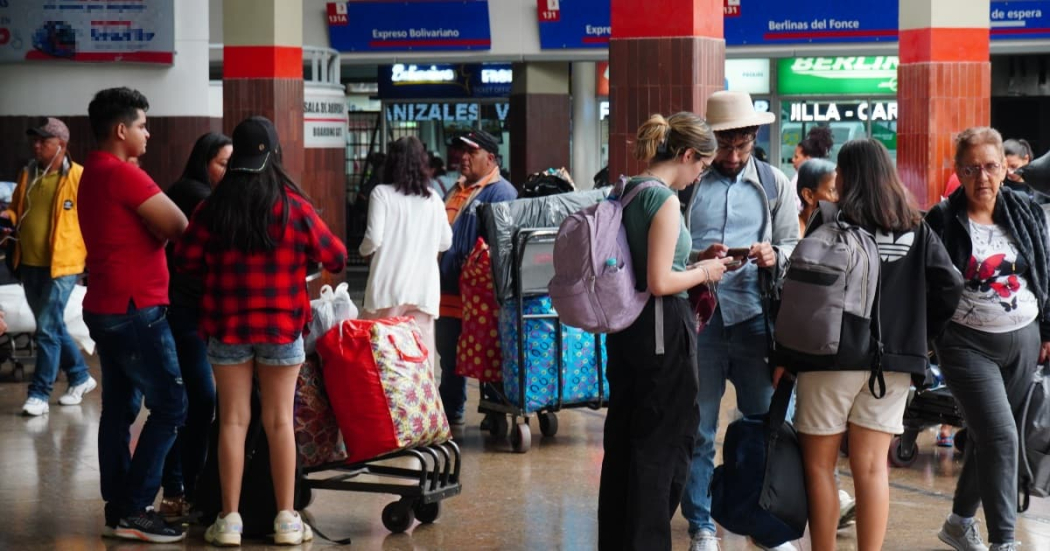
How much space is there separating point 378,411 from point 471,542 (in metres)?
0.68

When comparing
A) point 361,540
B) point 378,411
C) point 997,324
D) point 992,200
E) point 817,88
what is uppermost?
point 817,88

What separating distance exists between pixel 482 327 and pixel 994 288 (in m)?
3.22

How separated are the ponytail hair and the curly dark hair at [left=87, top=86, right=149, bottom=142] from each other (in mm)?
2214

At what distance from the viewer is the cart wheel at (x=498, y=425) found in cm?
851

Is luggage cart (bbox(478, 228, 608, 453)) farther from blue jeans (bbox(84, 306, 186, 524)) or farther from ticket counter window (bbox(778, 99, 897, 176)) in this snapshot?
ticket counter window (bbox(778, 99, 897, 176))

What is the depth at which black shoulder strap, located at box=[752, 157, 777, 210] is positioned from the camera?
6.02m

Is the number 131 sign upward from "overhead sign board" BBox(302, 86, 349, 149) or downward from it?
upward

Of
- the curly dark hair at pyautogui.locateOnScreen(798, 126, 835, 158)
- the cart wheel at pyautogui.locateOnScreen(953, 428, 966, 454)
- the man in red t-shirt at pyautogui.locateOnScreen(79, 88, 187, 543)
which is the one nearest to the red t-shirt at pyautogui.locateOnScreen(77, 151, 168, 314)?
the man in red t-shirt at pyautogui.locateOnScreen(79, 88, 187, 543)

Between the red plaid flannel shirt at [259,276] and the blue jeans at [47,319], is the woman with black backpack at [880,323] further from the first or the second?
the blue jeans at [47,319]

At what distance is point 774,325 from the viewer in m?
5.49

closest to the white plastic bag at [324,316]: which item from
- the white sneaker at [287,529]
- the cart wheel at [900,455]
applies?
the white sneaker at [287,529]

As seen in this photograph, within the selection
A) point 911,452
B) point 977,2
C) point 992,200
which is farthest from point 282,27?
point 992,200

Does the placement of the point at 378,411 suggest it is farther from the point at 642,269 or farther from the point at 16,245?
the point at 16,245

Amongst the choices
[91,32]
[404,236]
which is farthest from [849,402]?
[91,32]
